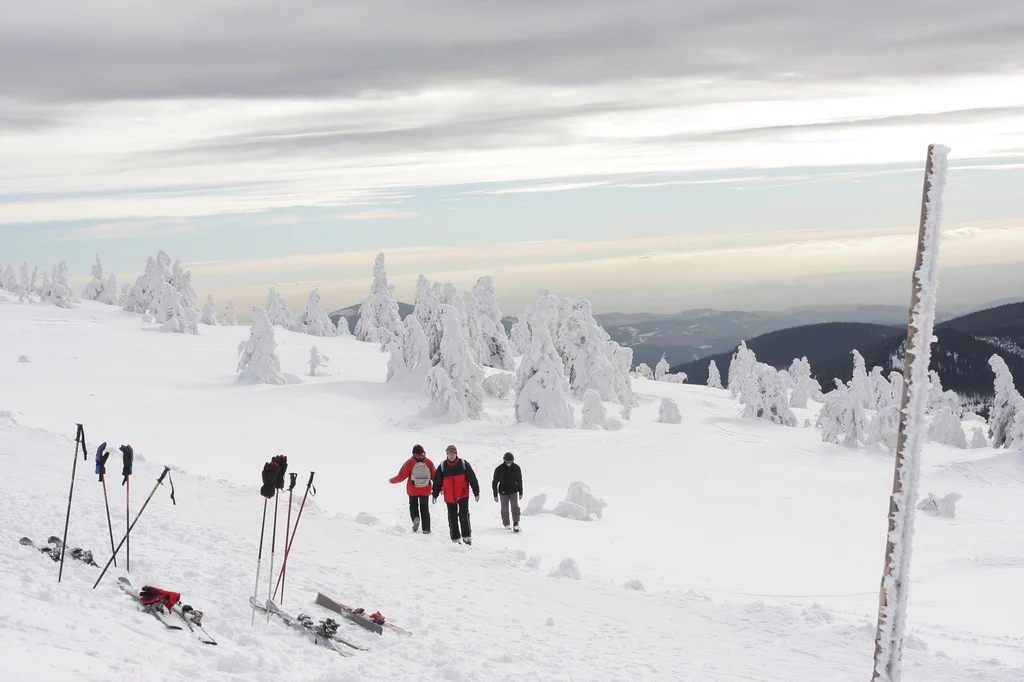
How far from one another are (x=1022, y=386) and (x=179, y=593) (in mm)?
153324

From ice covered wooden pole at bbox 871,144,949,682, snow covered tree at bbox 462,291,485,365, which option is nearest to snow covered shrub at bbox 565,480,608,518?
ice covered wooden pole at bbox 871,144,949,682

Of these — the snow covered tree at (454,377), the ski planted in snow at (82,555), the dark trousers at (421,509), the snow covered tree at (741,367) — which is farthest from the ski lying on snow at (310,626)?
the snow covered tree at (741,367)

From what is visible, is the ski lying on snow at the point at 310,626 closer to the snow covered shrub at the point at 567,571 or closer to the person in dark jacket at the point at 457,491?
the snow covered shrub at the point at 567,571

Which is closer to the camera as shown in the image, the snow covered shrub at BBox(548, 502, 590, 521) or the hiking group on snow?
the hiking group on snow

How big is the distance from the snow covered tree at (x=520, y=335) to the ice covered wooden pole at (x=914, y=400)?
215ft

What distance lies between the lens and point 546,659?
873 cm

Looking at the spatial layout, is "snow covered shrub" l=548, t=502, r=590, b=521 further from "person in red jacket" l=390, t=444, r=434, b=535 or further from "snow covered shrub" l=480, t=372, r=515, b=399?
"snow covered shrub" l=480, t=372, r=515, b=399

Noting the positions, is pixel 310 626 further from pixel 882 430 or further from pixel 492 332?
pixel 492 332

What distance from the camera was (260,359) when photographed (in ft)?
151

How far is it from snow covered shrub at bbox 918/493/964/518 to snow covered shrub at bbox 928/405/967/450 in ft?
85.6

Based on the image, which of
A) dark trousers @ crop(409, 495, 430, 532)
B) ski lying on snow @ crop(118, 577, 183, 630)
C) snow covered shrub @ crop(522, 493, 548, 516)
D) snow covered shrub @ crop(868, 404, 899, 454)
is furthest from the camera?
snow covered shrub @ crop(868, 404, 899, 454)

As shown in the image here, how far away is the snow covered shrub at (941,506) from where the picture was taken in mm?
25750

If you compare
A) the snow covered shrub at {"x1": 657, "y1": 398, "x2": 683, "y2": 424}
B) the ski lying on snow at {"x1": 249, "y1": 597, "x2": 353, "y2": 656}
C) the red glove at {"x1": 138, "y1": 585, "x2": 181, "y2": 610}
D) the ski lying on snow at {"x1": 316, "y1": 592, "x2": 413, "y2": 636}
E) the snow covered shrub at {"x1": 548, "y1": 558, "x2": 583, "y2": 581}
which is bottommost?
the snow covered shrub at {"x1": 657, "y1": 398, "x2": 683, "y2": 424}

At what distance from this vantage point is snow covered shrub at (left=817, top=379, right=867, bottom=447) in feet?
135
